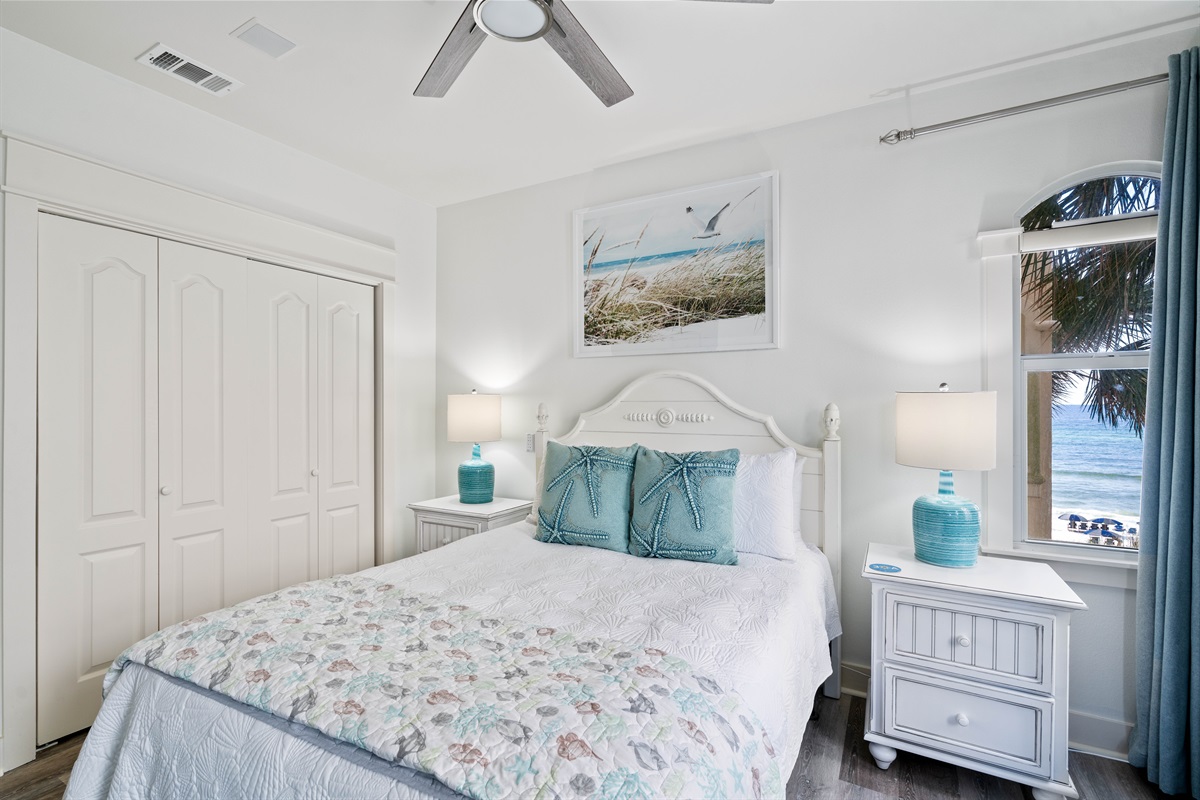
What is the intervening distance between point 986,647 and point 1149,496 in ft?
2.65

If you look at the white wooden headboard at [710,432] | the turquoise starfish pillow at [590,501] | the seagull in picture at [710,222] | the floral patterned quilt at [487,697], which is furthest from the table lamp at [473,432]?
the floral patterned quilt at [487,697]

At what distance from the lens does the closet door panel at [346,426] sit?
3.29 meters

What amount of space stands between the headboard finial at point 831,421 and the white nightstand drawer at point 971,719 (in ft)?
3.13

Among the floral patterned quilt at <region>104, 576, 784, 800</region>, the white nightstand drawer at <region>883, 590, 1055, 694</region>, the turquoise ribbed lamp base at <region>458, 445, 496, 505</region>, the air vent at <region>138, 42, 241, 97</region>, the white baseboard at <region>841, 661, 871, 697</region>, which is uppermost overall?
the air vent at <region>138, 42, 241, 97</region>

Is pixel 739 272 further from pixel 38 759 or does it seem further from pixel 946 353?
pixel 38 759

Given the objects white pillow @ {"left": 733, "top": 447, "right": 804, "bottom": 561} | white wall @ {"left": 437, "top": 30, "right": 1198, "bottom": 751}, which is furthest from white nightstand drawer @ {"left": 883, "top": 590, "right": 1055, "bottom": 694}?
white wall @ {"left": 437, "top": 30, "right": 1198, "bottom": 751}

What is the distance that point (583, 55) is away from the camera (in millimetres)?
1870

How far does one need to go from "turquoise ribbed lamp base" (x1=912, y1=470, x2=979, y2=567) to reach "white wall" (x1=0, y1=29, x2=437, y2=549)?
2.98 meters

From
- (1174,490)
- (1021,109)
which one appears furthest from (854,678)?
(1021,109)

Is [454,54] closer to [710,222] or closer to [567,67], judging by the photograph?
[567,67]

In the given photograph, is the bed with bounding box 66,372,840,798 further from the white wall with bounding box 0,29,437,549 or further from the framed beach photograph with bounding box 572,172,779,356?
the white wall with bounding box 0,29,437,549

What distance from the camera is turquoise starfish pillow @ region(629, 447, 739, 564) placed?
2275mm

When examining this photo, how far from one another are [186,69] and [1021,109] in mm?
3384

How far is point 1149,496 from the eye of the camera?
6.63 ft
